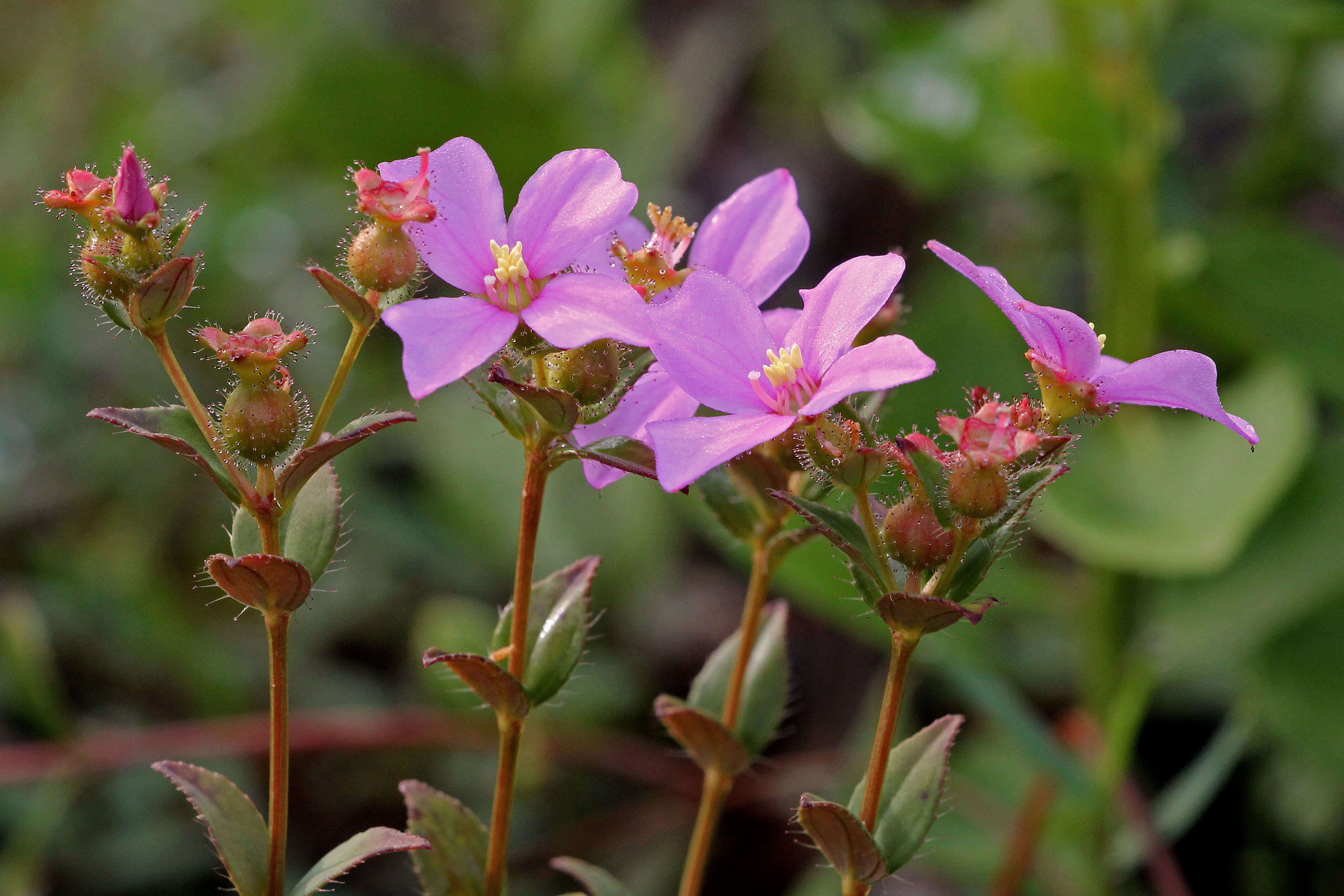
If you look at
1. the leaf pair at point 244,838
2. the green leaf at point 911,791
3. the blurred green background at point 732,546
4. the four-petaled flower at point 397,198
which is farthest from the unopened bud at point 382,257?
the blurred green background at point 732,546

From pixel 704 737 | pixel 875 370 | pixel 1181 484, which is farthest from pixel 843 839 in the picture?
pixel 1181 484

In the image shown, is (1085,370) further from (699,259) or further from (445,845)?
(445,845)

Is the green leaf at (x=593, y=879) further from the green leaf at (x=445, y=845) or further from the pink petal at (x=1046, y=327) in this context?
the pink petal at (x=1046, y=327)

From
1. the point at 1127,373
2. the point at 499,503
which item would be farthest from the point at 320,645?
the point at 1127,373

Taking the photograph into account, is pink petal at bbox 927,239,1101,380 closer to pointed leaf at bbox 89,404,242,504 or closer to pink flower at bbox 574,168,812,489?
pink flower at bbox 574,168,812,489

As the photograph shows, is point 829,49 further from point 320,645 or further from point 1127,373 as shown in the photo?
point 1127,373
